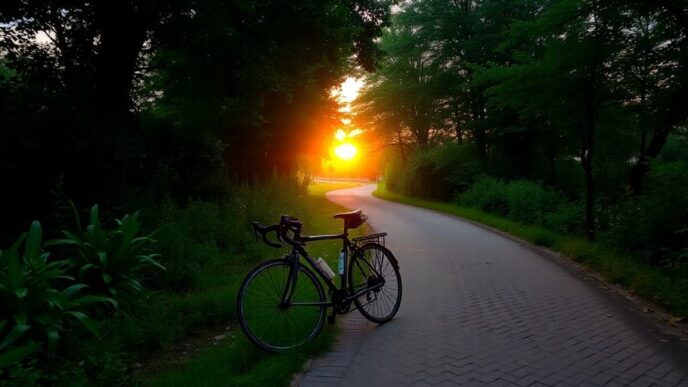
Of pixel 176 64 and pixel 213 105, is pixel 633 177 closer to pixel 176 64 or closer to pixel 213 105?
pixel 213 105

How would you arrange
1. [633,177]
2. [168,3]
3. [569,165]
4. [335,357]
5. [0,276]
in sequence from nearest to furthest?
[0,276]
[335,357]
[168,3]
[633,177]
[569,165]

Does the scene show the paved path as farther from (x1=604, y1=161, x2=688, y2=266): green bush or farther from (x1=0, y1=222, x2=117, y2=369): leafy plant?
(x1=0, y1=222, x2=117, y2=369): leafy plant

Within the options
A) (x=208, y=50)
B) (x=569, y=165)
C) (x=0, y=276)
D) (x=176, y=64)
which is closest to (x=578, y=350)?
(x=0, y=276)

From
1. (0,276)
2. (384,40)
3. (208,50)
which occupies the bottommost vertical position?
(0,276)

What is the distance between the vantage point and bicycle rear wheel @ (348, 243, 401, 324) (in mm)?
5352

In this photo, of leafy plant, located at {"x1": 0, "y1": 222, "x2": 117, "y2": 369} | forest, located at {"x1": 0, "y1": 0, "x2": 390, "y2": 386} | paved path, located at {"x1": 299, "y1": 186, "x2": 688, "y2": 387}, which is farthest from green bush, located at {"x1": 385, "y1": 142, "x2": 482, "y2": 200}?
leafy plant, located at {"x1": 0, "y1": 222, "x2": 117, "y2": 369}

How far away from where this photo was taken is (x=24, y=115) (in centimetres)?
721

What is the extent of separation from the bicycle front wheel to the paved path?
1.34 feet

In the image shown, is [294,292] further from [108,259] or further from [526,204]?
[526,204]

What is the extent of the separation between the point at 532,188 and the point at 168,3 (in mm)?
14425

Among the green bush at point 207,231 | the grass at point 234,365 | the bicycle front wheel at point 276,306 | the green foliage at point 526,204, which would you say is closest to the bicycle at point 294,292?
the bicycle front wheel at point 276,306

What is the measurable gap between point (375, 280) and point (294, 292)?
1.25 meters

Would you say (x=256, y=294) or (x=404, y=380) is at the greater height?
(x=256, y=294)

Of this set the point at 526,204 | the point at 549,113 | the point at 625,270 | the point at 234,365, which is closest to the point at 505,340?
the point at 234,365
